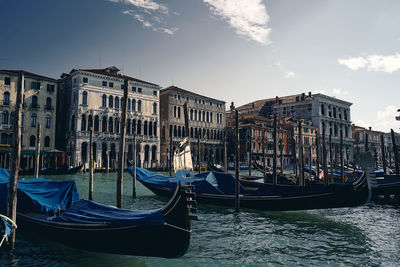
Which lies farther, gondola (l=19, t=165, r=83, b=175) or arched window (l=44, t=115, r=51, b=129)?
arched window (l=44, t=115, r=51, b=129)

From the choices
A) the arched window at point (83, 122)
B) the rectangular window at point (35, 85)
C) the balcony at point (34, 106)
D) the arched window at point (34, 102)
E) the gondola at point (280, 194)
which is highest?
the rectangular window at point (35, 85)

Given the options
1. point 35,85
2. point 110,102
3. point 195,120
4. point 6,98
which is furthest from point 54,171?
point 195,120

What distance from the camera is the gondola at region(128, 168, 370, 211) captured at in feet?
27.3

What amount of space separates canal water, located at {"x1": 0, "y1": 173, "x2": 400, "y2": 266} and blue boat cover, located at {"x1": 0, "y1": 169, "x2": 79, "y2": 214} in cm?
71

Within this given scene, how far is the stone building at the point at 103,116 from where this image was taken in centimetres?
2805

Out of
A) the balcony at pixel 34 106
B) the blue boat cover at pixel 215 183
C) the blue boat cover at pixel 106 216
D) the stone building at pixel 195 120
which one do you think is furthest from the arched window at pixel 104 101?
the blue boat cover at pixel 106 216

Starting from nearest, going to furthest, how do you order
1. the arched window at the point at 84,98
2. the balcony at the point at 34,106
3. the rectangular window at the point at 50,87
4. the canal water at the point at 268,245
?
the canal water at the point at 268,245 < the balcony at the point at 34,106 < the rectangular window at the point at 50,87 < the arched window at the point at 84,98

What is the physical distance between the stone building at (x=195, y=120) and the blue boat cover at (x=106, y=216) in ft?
87.0

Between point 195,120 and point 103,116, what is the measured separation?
38.4ft

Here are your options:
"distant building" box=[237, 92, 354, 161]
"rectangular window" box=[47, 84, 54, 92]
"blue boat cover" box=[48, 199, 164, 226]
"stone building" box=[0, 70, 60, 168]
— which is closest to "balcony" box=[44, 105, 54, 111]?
"stone building" box=[0, 70, 60, 168]

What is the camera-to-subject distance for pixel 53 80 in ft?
91.8

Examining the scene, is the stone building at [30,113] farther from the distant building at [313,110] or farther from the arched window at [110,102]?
the distant building at [313,110]

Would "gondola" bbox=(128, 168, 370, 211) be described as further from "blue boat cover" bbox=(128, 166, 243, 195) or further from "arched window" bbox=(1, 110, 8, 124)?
"arched window" bbox=(1, 110, 8, 124)

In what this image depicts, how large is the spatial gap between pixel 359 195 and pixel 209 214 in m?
4.43
